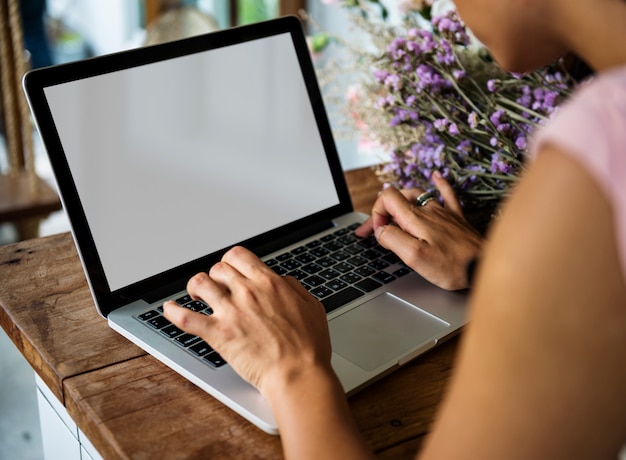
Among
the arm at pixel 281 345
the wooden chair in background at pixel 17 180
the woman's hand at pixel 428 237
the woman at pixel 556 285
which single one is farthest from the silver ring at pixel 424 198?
the wooden chair in background at pixel 17 180

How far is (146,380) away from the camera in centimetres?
77

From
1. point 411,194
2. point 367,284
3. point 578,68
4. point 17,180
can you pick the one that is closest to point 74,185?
point 367,284

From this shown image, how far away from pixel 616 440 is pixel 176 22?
2337 mm

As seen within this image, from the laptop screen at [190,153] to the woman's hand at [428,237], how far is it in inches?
5.5

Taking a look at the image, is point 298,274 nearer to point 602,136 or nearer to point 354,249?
point 354,249

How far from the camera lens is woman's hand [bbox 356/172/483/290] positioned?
3.04 feet

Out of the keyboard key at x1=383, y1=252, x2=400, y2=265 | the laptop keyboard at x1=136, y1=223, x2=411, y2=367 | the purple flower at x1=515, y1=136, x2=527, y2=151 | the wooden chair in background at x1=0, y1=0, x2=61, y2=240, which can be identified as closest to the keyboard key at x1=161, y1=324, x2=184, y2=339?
the laptop keyboard at x1=136, y1=223, x2=411, y2=367

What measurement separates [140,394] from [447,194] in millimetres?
534

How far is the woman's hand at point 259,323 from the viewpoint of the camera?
68 centimetres

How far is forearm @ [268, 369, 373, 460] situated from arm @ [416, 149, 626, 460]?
0.15m

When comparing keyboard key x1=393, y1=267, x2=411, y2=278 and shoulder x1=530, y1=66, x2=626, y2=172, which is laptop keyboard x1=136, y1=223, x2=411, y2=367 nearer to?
keyboard key x1=393, y1=267, x2=411, y2=278

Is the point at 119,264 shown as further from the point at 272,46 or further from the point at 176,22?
the point at 176,22

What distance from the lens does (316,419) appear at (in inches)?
24.6

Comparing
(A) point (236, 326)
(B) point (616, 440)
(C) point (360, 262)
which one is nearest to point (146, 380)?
(A) point (236, 326)
